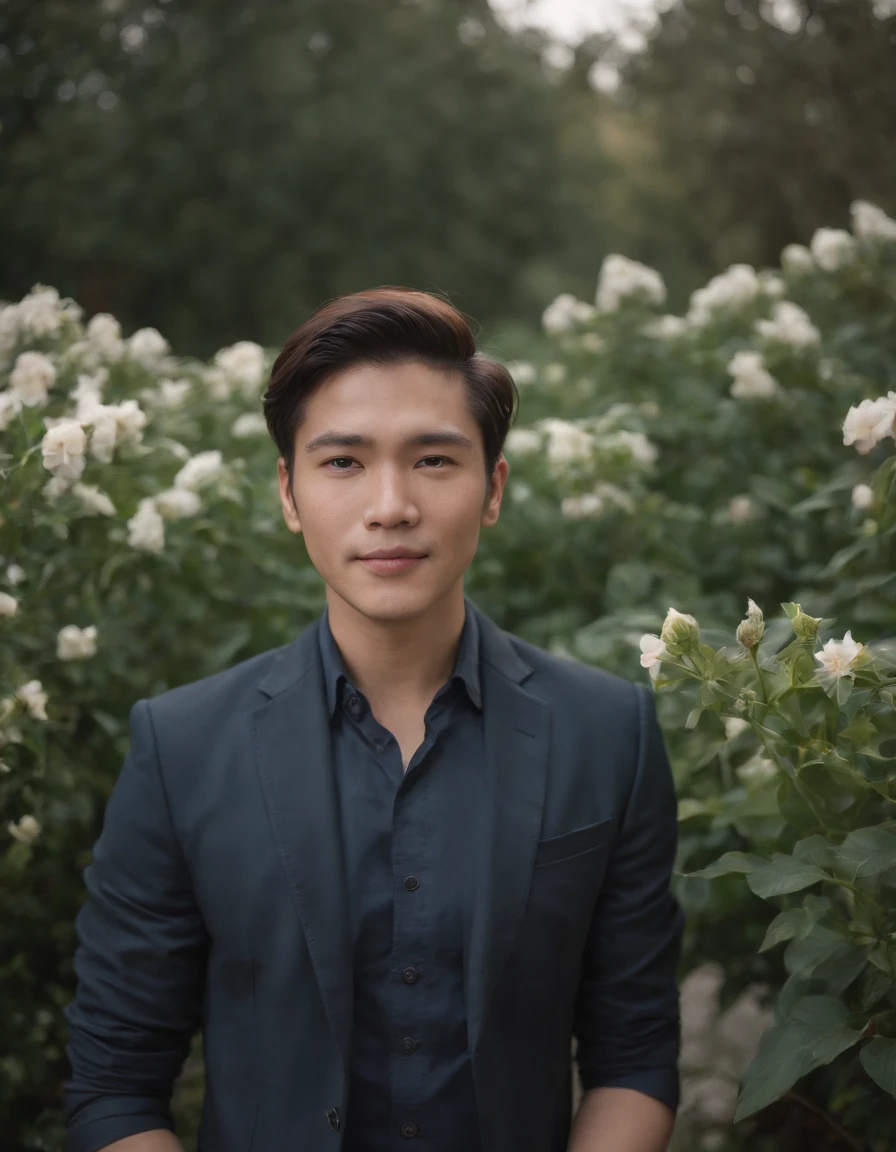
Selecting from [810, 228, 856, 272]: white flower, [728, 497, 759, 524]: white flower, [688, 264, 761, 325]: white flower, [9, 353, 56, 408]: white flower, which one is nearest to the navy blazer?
[9, 353, 56, 408]: white flower

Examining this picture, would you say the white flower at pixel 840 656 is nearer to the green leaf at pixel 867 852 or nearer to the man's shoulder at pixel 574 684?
the green leaf at pixel 867 852

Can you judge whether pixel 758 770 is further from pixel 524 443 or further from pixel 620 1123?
pixel 524 443

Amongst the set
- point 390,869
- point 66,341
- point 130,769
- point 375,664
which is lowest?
point 390,869

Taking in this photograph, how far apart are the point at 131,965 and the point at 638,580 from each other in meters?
1.62

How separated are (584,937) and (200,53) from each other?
17186mm

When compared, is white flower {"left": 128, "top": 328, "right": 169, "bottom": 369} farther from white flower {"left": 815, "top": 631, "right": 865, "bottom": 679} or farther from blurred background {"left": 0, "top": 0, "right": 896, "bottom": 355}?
blurred background {"left": 0, "top": 0, "right": 896, "bottom": 355}

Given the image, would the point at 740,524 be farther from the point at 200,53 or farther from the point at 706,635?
the point at 200,53

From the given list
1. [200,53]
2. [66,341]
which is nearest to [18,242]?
[200,53]

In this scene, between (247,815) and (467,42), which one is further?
(467,42)

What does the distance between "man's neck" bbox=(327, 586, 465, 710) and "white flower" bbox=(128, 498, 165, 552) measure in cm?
58

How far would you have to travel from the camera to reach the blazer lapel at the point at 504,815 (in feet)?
5.40

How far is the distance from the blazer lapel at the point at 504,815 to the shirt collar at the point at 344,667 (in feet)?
0.09

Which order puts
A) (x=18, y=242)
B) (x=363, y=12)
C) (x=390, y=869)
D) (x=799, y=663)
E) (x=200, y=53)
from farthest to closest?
(x=363, y=12)
(x=200, y=53)
(x=18, y=242)
(x=390, y=869)
(x=799, y=663)

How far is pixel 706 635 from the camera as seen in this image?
208cm
